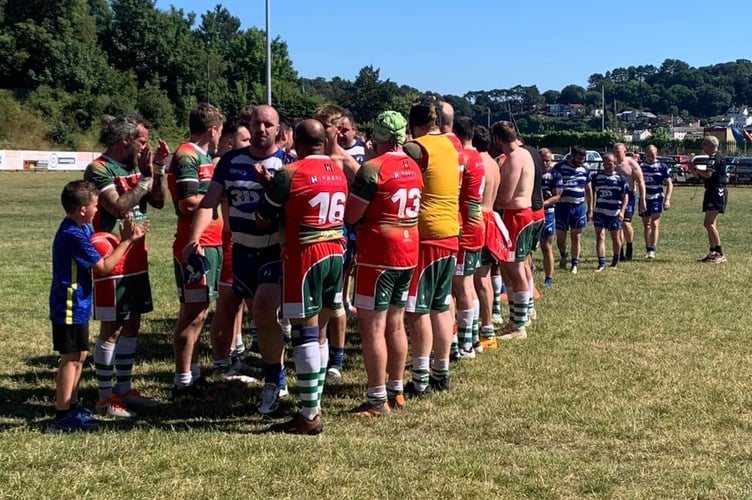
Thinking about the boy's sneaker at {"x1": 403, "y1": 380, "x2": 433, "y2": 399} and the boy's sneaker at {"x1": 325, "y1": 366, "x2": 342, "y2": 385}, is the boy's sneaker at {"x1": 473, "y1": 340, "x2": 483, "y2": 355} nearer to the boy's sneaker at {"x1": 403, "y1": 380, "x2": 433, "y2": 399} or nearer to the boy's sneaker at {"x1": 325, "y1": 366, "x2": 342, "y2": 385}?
the boy's sneaker at {"x1": 403, "y1": 380, "x2": 433, "y2": 399}

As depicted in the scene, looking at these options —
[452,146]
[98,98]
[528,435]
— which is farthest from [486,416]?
[98,98]

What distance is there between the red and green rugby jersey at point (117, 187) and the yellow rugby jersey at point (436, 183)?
2045mm

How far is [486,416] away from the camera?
5.69m

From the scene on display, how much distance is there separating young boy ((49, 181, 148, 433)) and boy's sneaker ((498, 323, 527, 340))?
435 cm

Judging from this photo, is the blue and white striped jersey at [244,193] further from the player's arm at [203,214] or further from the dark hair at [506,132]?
the dark hair at [506,132]

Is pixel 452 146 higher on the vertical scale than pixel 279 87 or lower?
lower

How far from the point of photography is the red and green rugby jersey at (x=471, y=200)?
6.89m

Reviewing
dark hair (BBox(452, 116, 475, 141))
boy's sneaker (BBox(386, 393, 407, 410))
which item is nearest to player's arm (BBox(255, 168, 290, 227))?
boy's sneaker (BBox(386, 393, 407, 410))

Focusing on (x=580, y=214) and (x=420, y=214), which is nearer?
(x=420, y=214)

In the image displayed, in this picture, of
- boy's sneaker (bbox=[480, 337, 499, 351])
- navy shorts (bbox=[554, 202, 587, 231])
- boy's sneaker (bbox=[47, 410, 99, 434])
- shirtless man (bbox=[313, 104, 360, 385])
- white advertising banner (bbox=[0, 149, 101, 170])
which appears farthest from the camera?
white advertising banner (bbox=[0, 149, 101, 170])

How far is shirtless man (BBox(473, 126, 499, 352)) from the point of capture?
24.3ft

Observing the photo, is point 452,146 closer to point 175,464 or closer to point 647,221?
point 175,464

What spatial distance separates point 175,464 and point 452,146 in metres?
3.10

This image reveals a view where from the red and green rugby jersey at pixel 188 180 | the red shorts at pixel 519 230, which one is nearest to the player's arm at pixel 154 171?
the red and green rugby jersey at pixel 188 180
